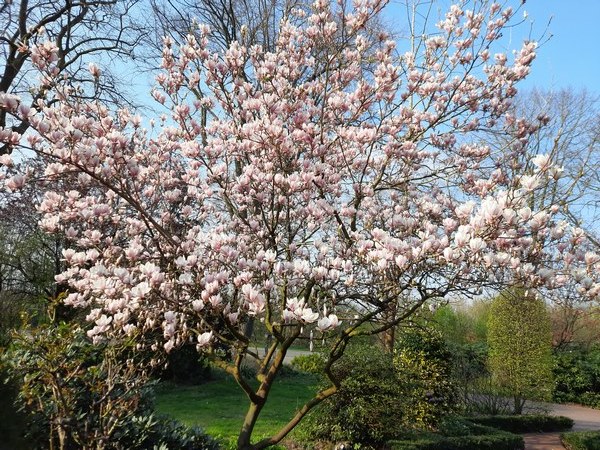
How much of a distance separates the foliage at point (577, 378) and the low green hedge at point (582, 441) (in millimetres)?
7817

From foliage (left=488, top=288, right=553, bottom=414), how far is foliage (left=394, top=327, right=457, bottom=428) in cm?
426

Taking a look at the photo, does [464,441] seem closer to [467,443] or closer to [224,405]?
[467,443]

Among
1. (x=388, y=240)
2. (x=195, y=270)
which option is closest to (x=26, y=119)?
(x=195, y=270)

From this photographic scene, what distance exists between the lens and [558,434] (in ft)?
34.2

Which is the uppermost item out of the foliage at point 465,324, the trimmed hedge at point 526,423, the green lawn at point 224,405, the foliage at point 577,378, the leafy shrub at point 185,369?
the foliage at point 465,324

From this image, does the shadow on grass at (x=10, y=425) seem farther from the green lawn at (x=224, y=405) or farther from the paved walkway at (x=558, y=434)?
the paved walkway at (x=558, y=434)

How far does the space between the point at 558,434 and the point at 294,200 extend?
866cm

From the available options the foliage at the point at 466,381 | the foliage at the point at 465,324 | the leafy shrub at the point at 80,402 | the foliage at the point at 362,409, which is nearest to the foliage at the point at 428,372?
the foliage at the point at 362,409

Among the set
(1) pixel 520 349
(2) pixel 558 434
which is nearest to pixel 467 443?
(2) pixel 558 434

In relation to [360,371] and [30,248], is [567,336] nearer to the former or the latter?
[360,371]

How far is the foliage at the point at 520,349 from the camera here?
12500 millimetres

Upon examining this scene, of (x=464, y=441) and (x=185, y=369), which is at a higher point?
(x=185, y=369)

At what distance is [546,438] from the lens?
32.1 ft

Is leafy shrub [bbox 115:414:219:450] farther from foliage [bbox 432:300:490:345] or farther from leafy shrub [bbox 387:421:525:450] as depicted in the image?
foliage [bbox 432:300:490:345]
